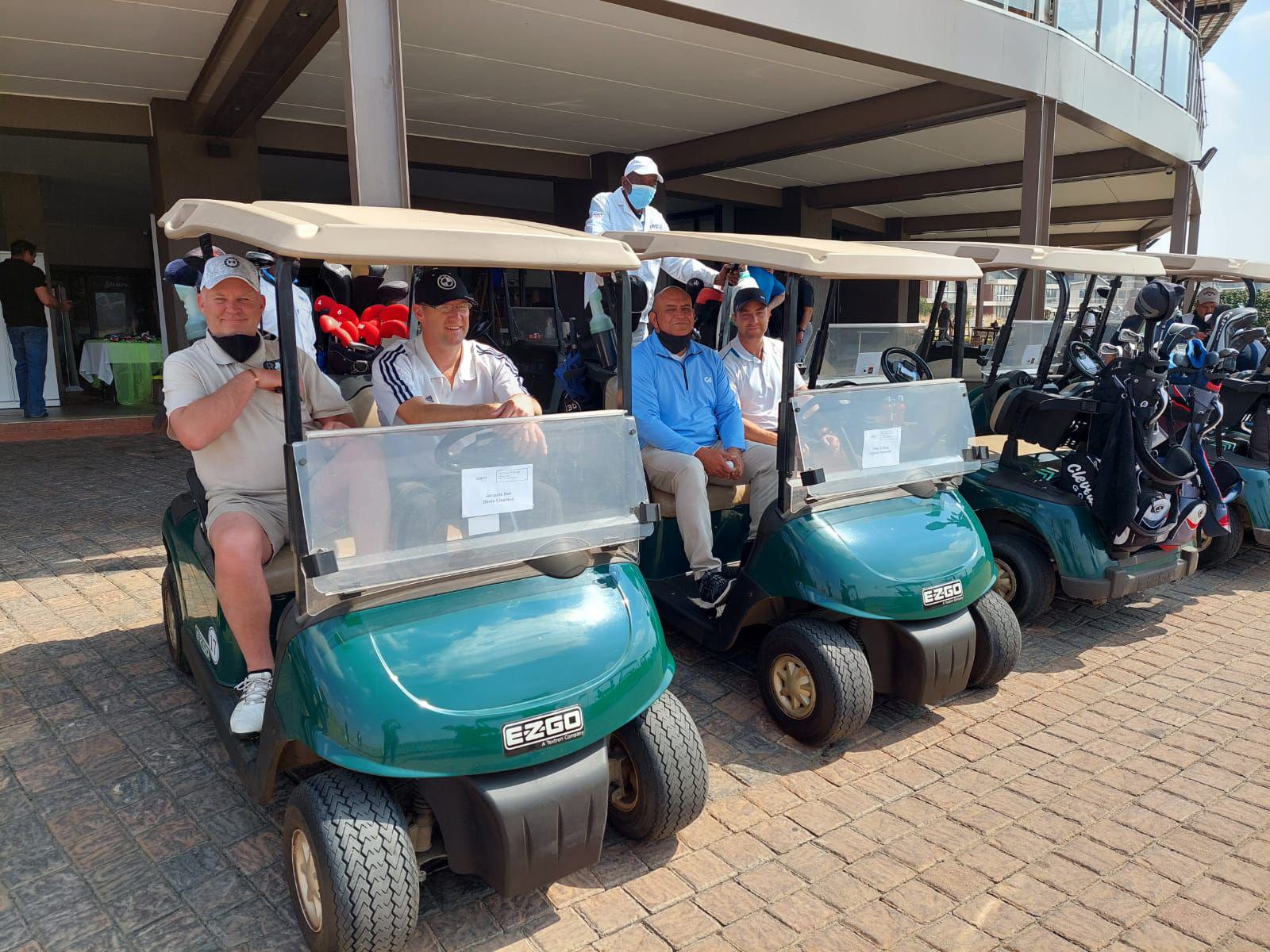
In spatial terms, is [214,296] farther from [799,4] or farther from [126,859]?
[799,4]

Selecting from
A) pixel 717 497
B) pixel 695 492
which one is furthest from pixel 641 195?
pixel 695 492

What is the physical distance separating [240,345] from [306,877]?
5.04ft

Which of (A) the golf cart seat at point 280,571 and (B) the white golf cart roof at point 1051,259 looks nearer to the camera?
(A) the golf cart seat at point 280,571

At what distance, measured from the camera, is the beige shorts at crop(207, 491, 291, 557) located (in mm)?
2586

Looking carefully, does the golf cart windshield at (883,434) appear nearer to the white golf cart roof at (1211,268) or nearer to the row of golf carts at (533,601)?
the row of golf carts at (533,601)

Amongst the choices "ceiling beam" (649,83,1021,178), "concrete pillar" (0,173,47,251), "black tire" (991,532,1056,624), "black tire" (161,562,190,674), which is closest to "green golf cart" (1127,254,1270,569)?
"black tire" (991,532,1056,624)

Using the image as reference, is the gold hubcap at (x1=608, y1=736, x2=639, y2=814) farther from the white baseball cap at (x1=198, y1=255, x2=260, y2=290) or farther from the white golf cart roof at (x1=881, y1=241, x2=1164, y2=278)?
the white golf cart roof at (x1=881, y1=241, x2=1164, y2=278)

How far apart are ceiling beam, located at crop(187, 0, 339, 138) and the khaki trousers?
3659mm

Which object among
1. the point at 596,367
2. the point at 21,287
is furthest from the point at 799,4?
the point at 21,287

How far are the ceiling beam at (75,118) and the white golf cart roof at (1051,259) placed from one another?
7.96 m

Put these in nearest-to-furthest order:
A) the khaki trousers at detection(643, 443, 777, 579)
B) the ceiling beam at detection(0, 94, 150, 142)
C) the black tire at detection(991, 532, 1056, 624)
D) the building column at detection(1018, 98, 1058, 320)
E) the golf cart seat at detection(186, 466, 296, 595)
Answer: the golf cart seat at detection(186, 466, 296, 595) → the khaki trousers at detection(643, 443, 777, 579) → the black tire at detection(991, 532, 1056, 624) → the ceiling beam at detection(0, 94, 150, 142) → the building column at detection(1018, 98, 1058, 320)

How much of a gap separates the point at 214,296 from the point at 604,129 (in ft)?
27.8

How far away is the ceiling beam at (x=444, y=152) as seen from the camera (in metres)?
9.38

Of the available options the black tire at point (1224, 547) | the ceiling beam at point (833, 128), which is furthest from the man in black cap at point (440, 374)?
the ceiling beam at point (833, 128)
